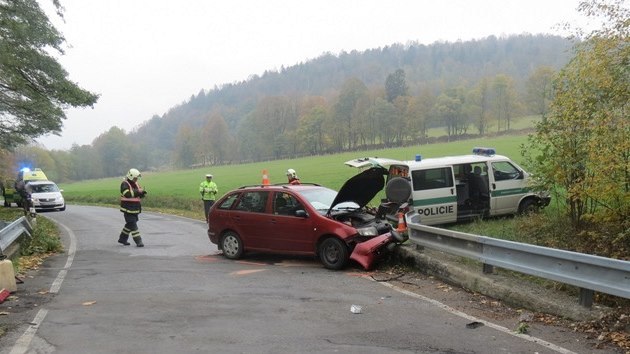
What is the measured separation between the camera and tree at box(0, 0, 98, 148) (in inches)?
610

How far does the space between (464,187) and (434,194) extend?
1.08m

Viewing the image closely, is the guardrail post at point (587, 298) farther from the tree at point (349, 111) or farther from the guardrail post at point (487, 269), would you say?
the tree at point (349, 111)

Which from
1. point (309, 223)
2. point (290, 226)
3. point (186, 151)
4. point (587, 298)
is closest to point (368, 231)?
point (309, 223)

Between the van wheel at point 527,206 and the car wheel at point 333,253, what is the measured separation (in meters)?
6.69

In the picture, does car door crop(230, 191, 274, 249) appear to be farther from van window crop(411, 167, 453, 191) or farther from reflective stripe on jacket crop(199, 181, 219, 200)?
reflective stripe on jacket crop(199, 181, 219, 200)

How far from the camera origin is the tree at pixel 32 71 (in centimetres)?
1550

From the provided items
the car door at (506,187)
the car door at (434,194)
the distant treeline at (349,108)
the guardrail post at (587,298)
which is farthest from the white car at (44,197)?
the distant treeline at (349,108)

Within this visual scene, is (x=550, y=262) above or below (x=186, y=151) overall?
below

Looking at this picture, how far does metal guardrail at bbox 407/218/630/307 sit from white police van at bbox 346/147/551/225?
475 centimetres

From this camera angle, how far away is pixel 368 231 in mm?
8914

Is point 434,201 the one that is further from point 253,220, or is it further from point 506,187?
point 253,220

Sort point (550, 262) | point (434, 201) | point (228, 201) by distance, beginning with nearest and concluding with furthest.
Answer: point (550, 262) → point (228, 201) → point (434, 201)

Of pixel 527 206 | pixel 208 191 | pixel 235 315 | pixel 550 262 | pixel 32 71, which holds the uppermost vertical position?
pixel 32 71

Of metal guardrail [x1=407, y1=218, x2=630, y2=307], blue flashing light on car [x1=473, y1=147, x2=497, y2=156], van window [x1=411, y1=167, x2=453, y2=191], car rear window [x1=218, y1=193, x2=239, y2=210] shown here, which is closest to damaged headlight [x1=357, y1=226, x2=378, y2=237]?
metal guardrail [x1=407, y1=218, x2=630, y2=307]
